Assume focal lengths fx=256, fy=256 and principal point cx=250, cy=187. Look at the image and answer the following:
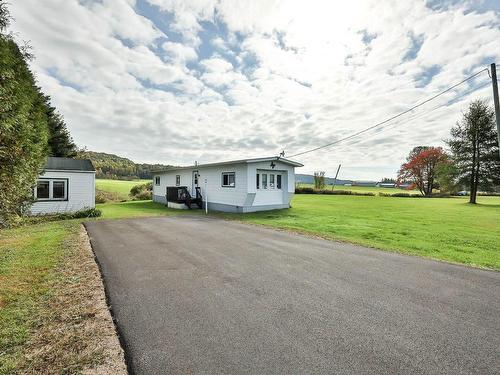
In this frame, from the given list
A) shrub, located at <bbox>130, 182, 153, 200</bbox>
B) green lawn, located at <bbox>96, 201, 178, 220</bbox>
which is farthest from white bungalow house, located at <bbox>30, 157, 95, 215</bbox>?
shrub, located at <bbox>130, 182, 153, 200</bbox>

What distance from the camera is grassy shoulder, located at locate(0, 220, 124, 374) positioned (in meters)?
2.58

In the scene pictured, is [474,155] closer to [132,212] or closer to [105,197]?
[132,212]

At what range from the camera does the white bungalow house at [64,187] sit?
16.4 metres

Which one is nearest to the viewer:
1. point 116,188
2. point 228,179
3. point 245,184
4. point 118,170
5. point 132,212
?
point 245,184

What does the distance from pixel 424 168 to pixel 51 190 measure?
5287 centimetres

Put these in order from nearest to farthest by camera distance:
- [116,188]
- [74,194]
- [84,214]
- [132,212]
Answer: [84,214] → [74,194] → [132,212] → [116,188]

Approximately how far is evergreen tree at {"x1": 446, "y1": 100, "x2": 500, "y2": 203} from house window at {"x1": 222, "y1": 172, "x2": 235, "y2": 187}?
86.0 ft

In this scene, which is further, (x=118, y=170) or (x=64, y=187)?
(x=118, y=170)

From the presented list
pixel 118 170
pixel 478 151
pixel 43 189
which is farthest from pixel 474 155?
pixel 118 170

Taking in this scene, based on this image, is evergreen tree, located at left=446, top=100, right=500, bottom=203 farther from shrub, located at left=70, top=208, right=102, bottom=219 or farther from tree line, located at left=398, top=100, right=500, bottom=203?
shrub, located at left=70, top=208, right=102, bottom=219

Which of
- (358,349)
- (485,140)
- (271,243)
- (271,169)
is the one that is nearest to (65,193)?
(271,169)

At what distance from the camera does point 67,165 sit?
17688 millimetres

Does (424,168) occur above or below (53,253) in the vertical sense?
above

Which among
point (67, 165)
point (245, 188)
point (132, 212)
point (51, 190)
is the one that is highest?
point (67, 165)
